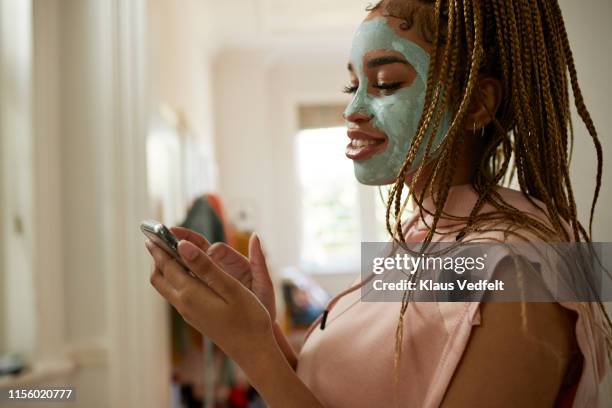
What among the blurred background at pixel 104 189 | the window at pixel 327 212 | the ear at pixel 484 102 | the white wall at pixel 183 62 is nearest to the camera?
the ear at pixel 484 102

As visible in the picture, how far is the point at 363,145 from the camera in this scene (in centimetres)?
61

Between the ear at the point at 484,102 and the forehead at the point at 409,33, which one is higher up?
the forehead at the point at 409,33

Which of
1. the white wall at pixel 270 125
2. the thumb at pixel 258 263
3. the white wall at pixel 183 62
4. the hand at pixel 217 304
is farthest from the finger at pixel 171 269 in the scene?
the white wall at pixel 270 125

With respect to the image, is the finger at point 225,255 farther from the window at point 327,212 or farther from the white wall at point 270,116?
the window at point 327,212

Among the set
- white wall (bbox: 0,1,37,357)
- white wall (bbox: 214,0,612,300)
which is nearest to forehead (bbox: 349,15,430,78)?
white wall (bbox: 0,1,37,357)

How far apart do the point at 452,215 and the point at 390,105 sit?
0.45 feet

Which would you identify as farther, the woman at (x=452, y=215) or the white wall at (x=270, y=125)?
the white wall at (x=270, y=125)

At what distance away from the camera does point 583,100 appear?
576 millimetres

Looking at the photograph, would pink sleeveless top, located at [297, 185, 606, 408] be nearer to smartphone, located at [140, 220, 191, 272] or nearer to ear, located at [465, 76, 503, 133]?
ear, located at [465, 76, 503, 133]

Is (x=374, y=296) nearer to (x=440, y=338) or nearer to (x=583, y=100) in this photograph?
(x=440, y=338)

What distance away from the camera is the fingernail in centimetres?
49

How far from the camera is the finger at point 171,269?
21.2 inches

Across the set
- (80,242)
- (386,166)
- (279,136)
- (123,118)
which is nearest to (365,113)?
(386,166)

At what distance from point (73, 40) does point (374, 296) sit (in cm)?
120
